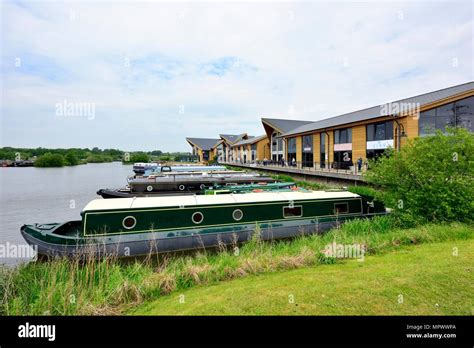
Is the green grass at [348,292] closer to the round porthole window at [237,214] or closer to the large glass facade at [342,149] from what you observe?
the round porthole window at [237,214]

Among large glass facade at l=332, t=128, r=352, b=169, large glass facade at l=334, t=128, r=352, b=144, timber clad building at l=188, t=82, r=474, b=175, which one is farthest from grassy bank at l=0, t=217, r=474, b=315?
large glass facade at l=334, t=128, r=352, b=144

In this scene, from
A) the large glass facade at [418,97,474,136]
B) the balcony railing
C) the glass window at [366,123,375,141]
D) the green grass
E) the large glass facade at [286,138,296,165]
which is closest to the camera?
the green grass

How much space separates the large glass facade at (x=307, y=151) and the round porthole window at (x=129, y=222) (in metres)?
24.7

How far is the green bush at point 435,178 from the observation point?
7477 mm

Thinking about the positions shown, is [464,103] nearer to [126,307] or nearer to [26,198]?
[126,307]

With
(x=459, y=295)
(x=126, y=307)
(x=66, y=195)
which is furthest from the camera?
(x=66, y=195)

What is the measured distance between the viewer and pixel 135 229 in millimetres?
8102

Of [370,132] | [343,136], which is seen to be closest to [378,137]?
[370,132]

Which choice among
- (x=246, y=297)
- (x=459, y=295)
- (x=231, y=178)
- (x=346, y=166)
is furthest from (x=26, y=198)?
(x=346, y=166)

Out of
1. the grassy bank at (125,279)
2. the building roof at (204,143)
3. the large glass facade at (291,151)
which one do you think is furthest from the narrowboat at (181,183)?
the building roof at (204,143)

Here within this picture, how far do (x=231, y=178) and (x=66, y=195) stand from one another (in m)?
13.9

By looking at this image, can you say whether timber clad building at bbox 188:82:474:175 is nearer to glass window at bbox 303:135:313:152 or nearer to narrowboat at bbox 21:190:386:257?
glass window at bbox 303:135:313:152

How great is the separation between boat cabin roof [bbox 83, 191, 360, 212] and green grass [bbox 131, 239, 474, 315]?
4.33 metres

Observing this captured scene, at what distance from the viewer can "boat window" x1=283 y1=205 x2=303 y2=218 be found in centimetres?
968
